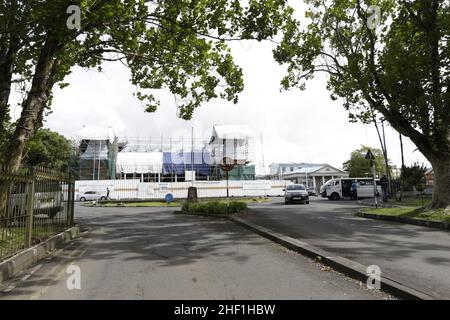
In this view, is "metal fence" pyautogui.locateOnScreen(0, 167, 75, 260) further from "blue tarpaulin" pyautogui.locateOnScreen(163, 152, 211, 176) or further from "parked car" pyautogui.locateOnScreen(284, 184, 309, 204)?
"blue tarpaulin" pyautogui.locateOnScreen(163, 152, 211, 176)

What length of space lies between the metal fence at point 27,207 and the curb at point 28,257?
0.62ft

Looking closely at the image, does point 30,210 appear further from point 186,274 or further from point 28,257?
point 186,274

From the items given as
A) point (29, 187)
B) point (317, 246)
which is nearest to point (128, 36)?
point (29, 187)

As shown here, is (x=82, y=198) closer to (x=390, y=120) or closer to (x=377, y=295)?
(x=390, y=120)

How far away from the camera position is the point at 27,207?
8680mm

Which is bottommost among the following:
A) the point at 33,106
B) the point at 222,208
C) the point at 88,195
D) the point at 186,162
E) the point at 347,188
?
the point at 222,208

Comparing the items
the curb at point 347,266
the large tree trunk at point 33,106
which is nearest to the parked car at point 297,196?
the curb at point 347,266

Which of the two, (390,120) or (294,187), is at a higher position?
(390,120)

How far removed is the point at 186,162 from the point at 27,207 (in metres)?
42.6

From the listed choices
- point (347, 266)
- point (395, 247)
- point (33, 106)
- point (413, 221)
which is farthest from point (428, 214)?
point (33, 106)

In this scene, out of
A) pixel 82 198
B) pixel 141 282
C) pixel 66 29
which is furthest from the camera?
pixel 82 198

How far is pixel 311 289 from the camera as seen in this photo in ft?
18.0

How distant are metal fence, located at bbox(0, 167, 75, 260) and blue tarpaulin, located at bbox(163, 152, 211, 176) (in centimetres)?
3967
